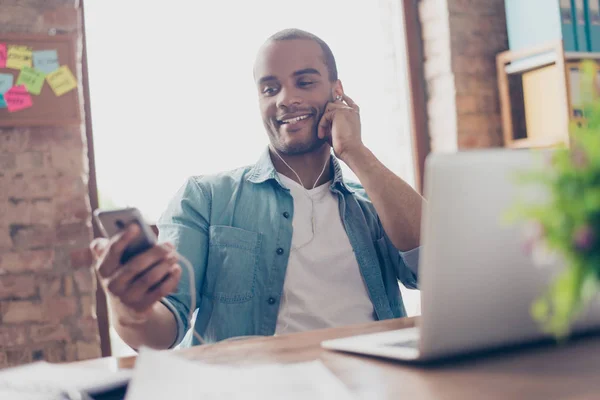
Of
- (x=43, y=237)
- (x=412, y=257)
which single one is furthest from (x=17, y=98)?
(x=412, y=257)

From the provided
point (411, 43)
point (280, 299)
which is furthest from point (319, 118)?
point (411, 43)

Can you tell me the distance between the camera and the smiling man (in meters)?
1.34

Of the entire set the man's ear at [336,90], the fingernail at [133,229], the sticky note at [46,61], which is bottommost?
the fingernail at [133,229]

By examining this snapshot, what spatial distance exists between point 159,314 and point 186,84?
5.00 ft

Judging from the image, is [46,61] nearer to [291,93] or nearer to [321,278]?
[291,93]

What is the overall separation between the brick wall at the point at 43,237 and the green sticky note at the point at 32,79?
138 mm

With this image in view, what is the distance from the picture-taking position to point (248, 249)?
140 centimetres

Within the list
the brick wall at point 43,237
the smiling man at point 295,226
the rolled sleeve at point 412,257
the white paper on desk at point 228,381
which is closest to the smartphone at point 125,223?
the white paper on desk at point 228,381

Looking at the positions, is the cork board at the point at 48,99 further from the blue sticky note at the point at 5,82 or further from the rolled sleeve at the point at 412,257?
the rolled sleeve at the point at 412,257

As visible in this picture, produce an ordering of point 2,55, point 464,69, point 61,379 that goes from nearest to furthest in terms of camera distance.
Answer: point 61,379, point 2,55, point 464,69

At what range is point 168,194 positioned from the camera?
2408mm

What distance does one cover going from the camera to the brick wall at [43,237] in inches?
81.7

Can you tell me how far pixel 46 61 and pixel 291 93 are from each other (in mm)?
1082

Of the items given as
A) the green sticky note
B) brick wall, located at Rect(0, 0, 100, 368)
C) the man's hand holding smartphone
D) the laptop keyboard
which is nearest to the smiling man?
the man's hand holding smartphone
